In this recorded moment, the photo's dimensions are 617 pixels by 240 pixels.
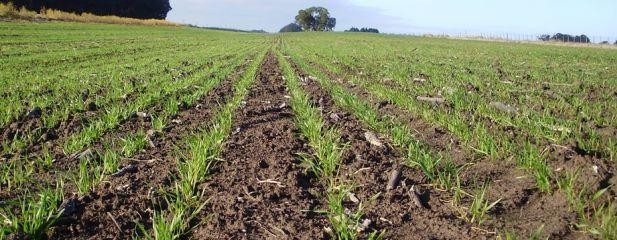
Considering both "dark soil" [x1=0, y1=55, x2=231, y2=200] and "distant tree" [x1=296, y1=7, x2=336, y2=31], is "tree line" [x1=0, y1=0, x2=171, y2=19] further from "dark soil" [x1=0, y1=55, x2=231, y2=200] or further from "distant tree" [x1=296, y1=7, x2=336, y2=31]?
"distant tree" [x1=296, y1=7, x2=336, y2=31]

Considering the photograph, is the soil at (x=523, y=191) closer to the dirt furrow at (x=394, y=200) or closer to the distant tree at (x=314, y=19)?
the dirt furrow at (x=394, y=200)

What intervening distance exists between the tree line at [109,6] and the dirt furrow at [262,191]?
5428 cm

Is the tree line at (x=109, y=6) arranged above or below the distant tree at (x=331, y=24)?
below

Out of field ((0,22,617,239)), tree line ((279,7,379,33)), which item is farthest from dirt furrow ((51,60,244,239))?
tree line ((279,7,379,33))

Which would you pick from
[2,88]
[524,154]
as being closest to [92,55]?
[2,88]

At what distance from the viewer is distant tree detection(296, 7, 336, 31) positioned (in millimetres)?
157625

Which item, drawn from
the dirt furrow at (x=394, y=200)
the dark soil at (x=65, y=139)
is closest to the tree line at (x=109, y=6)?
the dark soil at (x=65, y=139)

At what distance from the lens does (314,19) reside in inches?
6309

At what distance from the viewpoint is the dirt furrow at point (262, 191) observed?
3100 mm

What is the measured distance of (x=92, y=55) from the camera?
62.3ft

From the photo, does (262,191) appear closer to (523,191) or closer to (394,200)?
(394,200)

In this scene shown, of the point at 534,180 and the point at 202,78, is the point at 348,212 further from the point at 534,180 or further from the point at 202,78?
the point at 202,78

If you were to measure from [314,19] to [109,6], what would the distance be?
314 feet

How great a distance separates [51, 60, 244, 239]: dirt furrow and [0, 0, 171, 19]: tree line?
54.4m
